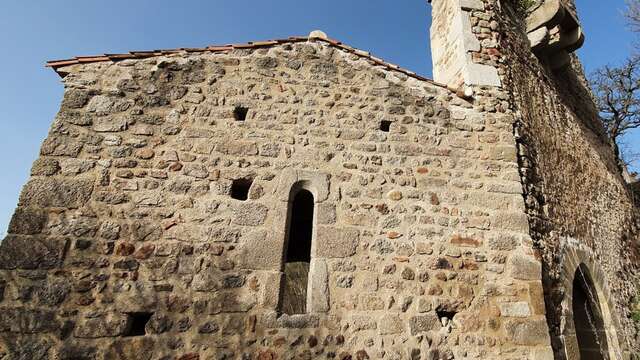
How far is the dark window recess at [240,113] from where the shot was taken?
415 centimetres

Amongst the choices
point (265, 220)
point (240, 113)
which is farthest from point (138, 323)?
point (240, 113)

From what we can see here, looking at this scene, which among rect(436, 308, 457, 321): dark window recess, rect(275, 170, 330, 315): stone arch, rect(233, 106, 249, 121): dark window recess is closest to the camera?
rect(275, 170, 330, 315): stone arch

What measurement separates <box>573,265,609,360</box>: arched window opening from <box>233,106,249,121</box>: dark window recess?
549 centimetres

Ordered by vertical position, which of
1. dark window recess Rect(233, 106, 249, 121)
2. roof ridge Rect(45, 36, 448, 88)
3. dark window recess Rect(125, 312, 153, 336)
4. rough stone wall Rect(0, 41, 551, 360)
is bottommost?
dark window recess Rect(125, 312, 153, 336)

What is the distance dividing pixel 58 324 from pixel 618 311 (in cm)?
814

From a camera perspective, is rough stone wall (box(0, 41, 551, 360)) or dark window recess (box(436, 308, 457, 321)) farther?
dark window recess (box(436, 308, 457, 321))

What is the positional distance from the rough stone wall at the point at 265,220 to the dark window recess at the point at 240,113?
0.06 m

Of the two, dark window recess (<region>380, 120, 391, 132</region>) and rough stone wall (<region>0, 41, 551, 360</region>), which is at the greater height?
dark window recess (<region>380, 120, 391, 132</region>)

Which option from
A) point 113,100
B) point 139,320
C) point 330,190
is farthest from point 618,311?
point 113,100

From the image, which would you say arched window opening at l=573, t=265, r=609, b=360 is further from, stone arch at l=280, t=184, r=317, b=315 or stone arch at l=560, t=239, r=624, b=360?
stone arch at l=280, t=184, r=317, b=315

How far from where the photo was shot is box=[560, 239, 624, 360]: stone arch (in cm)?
468

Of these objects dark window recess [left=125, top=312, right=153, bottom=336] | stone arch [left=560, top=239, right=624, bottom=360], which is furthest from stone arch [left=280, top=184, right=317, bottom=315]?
stone arch [left=560, top=239, right=624, bottom=360]

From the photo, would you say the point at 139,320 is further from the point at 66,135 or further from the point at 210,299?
the point at 66,135

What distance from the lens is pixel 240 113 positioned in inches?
165
